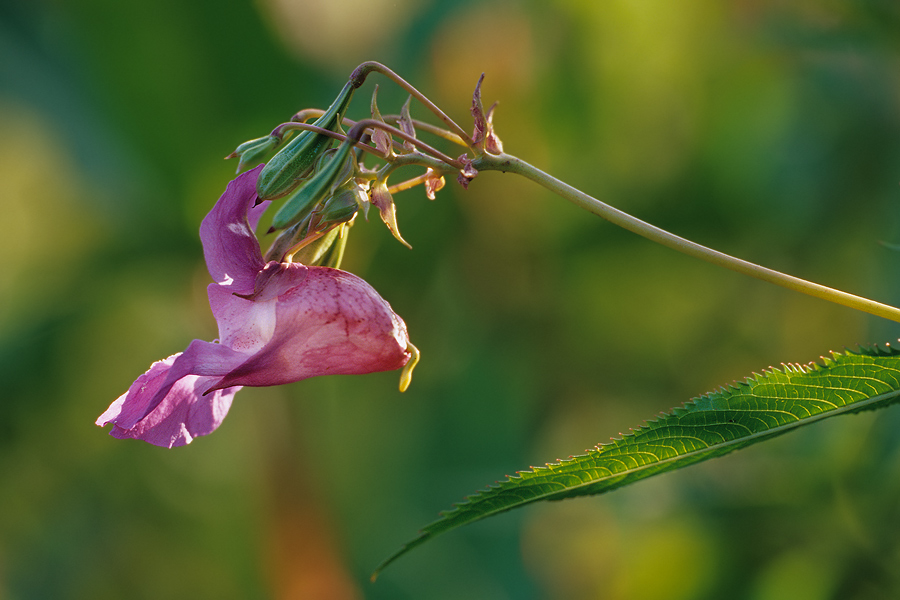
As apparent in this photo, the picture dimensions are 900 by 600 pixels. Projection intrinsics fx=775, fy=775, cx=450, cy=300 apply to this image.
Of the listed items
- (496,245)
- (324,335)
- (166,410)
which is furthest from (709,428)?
(496,245)

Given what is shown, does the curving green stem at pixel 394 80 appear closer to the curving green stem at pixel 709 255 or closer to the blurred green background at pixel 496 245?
the curving green stem at pixel 709 255

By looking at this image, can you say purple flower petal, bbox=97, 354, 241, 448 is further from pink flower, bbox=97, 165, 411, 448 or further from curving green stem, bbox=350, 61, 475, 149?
curving green stem, bbox=350, 61, 475, 149

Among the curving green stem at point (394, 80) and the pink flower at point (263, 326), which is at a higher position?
the curving green stem at point (394, 80)

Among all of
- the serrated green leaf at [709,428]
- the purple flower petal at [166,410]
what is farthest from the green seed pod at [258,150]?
the serrated green leaf at [709,428]

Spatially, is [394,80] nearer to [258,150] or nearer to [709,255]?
[258,150]

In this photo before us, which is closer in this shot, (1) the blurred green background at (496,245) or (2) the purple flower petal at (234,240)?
(2) the purple flower petal at (234,240)

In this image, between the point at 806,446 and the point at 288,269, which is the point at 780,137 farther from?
the point at 288,269

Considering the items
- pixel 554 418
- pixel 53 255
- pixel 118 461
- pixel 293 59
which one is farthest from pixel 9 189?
pixel 554 418
